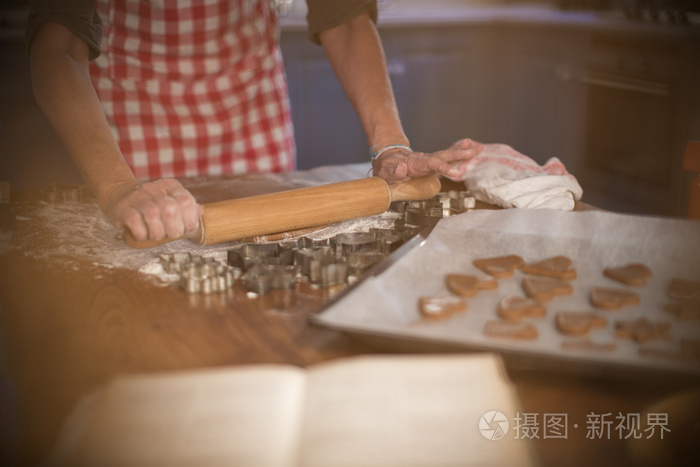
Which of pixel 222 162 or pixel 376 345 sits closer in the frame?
pixel 376 345

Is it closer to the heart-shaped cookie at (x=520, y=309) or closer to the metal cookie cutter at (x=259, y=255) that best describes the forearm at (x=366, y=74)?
the metal cookie cutter at (x=259, y=255)

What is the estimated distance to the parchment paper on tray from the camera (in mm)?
640

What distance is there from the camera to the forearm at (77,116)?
3.28ft

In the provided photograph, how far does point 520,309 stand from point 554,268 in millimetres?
143

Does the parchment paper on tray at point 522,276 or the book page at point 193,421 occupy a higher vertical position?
the parchment paper on tray at point 522,276

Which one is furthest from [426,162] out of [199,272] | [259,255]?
[199,272]

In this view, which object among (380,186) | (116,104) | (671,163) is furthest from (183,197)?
(671,163)

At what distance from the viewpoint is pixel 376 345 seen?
0.67 meters

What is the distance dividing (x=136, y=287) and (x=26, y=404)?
0.25 m

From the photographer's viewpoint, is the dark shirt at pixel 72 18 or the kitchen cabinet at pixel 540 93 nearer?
the dark shirt at pixel 72 18

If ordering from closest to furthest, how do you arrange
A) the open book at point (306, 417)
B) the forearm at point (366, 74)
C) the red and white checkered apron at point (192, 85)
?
the open book at point (306, 417), the forearm at point (366, 74), the red and white checkered apron at point (192, 85)

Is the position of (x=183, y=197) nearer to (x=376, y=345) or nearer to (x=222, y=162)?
(x=376, y=345)

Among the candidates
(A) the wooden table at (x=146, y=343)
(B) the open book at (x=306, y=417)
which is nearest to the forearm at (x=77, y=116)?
(A) the wooden table at (x=146, y=343)

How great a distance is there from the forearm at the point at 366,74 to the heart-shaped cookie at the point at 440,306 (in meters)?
0.62
